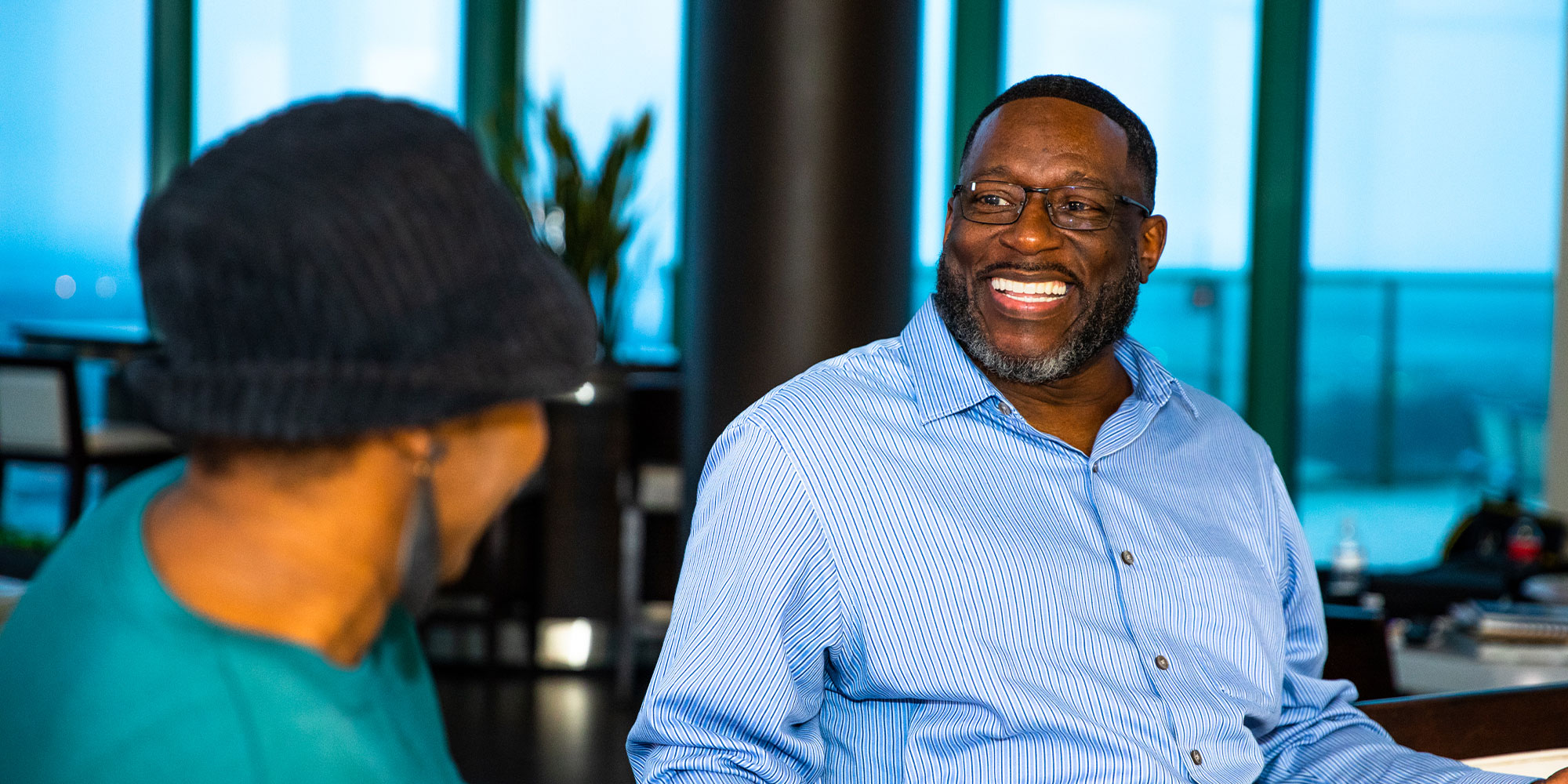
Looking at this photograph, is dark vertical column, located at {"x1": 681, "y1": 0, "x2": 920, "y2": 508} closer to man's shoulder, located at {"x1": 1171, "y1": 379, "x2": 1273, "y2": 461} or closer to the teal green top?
man's shoulder, located at {"x1": 1171, "y1": 379, "x2": 1273, "y2": 461}

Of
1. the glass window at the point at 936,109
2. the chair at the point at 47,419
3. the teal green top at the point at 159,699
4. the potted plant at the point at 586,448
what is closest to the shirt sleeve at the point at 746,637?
the teal green top at the point at 159,699

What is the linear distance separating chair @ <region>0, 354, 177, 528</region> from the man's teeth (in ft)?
15.1

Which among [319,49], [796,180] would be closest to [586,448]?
[796,180]

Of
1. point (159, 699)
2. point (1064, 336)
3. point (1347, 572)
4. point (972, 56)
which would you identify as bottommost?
point (1347, 572)

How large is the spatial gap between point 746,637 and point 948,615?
218 millimetres

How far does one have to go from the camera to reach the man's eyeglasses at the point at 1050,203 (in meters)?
1.77

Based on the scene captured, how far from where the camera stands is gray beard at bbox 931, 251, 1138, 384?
1.75 meters

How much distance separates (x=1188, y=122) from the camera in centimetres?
616

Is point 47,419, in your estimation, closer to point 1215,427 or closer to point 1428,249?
point 1215,427

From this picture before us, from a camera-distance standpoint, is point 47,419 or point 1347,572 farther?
point 47,419

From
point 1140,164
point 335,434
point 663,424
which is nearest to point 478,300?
point 335,434

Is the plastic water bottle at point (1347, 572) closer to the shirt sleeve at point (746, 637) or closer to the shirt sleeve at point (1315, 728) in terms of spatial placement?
the shirt sleeve at point (1315, 728)

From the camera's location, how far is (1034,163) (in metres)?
1.76

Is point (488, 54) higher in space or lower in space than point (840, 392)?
higher
